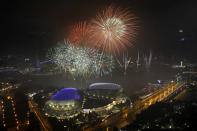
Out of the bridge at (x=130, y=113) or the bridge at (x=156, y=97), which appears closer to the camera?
the bridge at (x=130, y=113)

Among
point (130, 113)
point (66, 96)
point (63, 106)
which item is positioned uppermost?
point (66, 96)

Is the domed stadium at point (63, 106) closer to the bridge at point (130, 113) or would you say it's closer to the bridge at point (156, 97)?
the bridge at point (130, 113)

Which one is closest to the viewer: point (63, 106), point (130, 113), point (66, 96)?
point (130, 113)

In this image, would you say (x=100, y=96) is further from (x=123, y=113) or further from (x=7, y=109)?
(x=7, y=109)

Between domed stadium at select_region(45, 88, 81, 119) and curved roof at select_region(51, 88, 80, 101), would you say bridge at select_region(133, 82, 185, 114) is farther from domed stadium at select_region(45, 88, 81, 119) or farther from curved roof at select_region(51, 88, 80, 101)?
curved roof at select_region(51, 88, 80, 101)

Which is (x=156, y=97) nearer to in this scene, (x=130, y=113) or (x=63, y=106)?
(x=130, y=113)

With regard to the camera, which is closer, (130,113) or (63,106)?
(130,113)

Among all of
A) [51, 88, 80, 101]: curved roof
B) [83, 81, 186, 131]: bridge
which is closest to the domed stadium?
[51, 88, 80, 101]: curved roof

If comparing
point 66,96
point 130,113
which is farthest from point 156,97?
point 66,96

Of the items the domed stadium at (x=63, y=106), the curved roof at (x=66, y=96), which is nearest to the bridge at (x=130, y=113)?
the domed stadium at (x=63, y=106)
